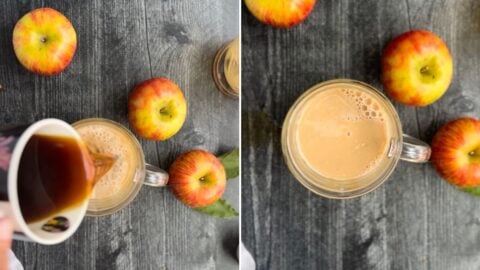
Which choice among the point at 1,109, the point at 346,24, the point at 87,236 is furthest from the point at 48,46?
the point at 346,24

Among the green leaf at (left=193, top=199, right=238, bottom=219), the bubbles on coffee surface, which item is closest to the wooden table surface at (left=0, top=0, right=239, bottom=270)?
the green leaf at (left=193, top=199, right=238, bottom=219)

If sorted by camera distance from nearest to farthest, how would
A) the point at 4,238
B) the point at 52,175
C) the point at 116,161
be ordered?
the point at 4,238 < the point at 52,175 < the point at 116,161

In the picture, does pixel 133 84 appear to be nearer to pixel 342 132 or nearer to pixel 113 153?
pixel 113 153

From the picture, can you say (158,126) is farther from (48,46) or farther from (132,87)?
(48,46)

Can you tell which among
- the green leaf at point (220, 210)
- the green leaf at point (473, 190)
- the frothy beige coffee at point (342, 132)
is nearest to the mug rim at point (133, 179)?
the green leaf at point (220, 210)

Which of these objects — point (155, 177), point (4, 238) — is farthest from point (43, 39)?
point (4, 238)

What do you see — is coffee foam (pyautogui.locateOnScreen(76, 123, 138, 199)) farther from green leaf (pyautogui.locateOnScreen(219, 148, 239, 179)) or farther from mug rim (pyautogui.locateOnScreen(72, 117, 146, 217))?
green leaf (pyautogui.locateOnScreen(219, 148, 239, 179))
